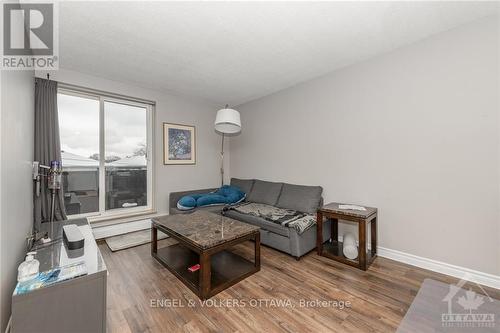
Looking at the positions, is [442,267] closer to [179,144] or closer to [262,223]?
[262,223]

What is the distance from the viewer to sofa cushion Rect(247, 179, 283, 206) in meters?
3.63

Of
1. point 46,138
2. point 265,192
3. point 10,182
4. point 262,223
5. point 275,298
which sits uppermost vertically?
point 46,138

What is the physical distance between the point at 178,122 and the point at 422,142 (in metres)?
3.84

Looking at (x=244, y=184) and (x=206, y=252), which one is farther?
(x=244, y=184)

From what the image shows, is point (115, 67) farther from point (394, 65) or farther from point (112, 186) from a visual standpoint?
point (394, 65)

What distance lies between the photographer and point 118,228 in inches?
132

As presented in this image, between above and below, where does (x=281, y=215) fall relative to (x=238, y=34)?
below

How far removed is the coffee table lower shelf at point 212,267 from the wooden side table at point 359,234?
101cm

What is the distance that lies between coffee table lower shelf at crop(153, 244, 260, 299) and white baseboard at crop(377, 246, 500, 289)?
1682 millimetres

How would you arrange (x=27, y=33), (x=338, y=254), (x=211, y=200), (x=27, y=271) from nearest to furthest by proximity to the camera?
(x=27, y=271) → (x=27, y=33) → (x=338, y=254) → (x=211, y=200)

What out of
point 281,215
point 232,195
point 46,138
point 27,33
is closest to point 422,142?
point 281,215

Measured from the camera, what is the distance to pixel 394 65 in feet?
8.20

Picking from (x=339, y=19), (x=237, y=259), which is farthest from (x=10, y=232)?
(x=339, y=19)

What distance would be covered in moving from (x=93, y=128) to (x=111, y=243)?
5.93ft
